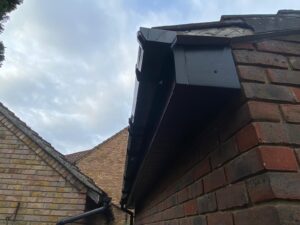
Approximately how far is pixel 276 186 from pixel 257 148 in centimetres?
15

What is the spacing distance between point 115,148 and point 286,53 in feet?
50.2

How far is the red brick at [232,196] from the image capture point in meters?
1.01

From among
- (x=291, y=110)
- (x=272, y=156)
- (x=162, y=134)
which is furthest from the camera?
(x=162, y=134)

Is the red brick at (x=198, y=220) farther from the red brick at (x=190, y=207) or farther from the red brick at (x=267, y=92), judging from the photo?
the red brick at (x=267, y=92)

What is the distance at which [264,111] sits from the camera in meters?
1.03

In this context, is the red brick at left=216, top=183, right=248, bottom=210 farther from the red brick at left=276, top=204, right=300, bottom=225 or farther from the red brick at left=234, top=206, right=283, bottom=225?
the red brick at left=276, top=204, right=300, bottom=225

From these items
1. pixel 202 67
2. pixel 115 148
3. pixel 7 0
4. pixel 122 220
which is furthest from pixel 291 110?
pixel 115 148

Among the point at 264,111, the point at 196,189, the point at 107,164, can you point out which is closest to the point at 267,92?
the point at 264,111

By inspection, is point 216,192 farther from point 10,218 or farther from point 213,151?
point 10,218

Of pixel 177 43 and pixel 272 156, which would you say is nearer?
pixel 272 156

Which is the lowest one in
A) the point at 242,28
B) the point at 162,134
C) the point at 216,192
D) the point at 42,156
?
the point at 216,192

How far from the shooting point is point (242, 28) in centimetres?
131

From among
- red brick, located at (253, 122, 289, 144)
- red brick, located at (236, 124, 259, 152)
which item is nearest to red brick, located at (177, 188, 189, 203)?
red brick, located at (236, 124, 259, 152)

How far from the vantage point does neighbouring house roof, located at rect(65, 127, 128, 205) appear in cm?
1434
